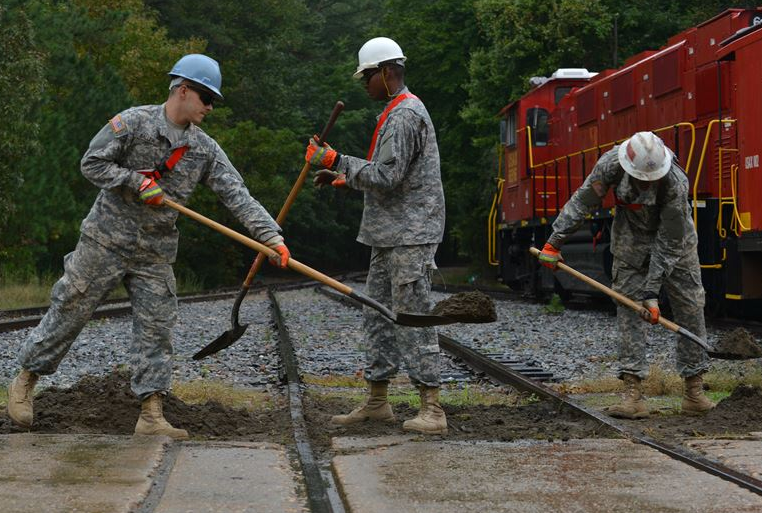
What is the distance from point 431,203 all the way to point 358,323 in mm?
10020

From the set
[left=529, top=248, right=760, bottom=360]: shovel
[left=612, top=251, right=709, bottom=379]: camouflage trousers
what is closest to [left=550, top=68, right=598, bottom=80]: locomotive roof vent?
[left=529, top=248, right=760, bottom=360]: shovel

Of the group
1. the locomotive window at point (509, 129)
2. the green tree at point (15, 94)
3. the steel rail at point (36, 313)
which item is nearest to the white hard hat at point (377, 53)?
the steel rail at point (36, 313)

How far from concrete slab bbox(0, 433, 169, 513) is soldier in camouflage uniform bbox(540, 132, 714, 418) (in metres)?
3.01

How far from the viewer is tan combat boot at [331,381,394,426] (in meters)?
6.82

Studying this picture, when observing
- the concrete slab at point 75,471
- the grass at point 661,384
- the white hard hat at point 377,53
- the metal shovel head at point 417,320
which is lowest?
the grass at point 661,384

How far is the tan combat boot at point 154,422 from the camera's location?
6.13m

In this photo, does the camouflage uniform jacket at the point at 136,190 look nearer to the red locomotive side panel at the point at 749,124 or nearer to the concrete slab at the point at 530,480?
the concrete slab at the point at 530,480

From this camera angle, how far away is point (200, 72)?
6230mm

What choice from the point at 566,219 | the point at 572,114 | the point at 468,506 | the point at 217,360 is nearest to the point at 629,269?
the point at 566,219

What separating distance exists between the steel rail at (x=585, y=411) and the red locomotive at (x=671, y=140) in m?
1.41

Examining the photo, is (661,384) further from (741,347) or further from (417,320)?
(417,320)

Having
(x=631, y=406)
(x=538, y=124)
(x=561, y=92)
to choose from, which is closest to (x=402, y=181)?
(x=631, y=406)

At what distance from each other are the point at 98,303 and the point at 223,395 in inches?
86.6

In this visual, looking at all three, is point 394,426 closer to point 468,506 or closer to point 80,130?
point 468,506
